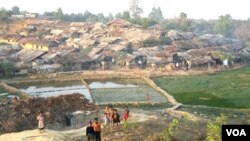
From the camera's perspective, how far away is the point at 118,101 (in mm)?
32250

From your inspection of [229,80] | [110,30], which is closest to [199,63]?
[229,80]

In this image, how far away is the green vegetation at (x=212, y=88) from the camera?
1258 inches

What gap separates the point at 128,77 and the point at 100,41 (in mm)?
22244

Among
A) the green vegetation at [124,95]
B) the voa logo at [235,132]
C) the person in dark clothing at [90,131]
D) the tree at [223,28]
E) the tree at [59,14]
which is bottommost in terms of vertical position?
the green vegetation at [124,95]

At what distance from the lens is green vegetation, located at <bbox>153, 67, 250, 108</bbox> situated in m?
32.0

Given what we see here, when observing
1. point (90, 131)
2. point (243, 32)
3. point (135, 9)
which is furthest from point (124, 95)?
point (135, 9)

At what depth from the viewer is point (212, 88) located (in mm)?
37000

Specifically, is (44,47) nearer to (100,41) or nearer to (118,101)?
(100,41)

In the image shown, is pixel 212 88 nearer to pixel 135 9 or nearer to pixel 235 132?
pixel 235 132

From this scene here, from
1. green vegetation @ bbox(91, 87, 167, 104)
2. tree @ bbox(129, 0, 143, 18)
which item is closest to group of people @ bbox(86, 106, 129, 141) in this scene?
green vegetation @ bbox(91, 87, 167, 104)

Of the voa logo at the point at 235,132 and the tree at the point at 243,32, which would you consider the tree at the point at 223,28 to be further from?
the voa logo at the point at 235,132

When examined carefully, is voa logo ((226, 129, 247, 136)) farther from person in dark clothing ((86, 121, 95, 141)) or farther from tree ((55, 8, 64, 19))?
tree ((55, 8, 64, 19))

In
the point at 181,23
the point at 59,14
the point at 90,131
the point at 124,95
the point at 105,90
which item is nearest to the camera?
the point at 90,131

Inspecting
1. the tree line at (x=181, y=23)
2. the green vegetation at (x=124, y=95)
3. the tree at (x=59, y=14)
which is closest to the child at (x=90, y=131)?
the green vegetation at (x=124, y=95)
